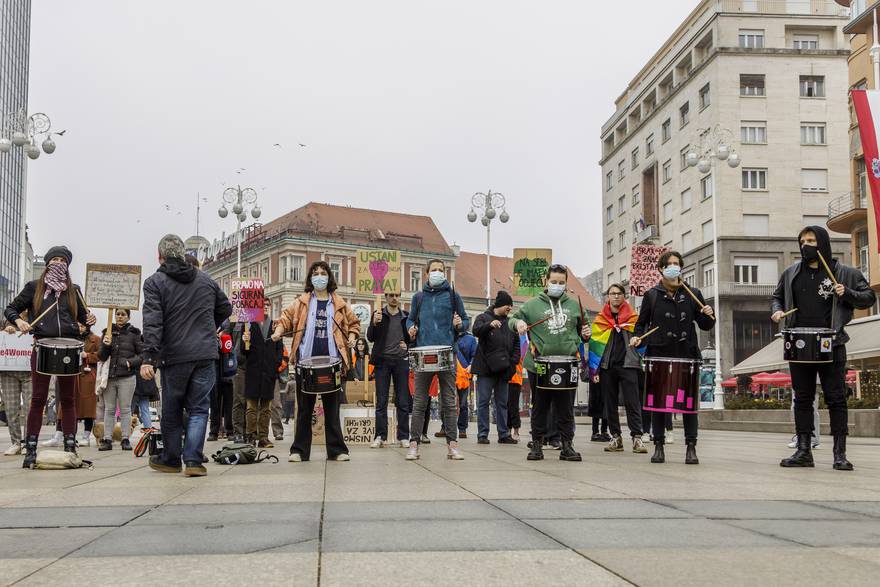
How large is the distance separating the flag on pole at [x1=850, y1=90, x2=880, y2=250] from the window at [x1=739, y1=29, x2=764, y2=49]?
54069 mm

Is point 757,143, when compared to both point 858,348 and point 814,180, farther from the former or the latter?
point 858,348

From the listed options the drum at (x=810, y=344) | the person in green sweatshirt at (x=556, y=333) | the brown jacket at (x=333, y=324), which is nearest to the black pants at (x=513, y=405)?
the person in green sweatshirt at (x=556, y=333)

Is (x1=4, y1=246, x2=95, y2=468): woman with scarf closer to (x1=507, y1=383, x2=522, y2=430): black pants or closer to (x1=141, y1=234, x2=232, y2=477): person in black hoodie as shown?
(x1=141, y1=234, x2=232, y2=477): person in black hoodie

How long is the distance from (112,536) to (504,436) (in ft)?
32.5

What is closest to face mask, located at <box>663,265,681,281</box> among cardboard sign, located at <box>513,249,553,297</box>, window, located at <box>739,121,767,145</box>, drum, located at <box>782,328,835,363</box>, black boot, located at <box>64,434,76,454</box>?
drum, located at <box>782,328,835,363</box>

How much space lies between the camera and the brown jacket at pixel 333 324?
9.80 m

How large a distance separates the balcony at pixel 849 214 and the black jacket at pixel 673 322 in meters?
31.3

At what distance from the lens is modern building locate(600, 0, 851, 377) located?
5747 cm

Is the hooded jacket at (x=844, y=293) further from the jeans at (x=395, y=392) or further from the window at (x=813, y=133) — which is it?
the window at (x=813, y=133)

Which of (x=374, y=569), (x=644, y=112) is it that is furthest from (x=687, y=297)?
(x=644, y=112)

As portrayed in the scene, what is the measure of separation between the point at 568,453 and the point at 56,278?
536cm

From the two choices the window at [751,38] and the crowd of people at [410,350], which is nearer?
the crowd of people at [410,350]

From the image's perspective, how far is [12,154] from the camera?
7669cm

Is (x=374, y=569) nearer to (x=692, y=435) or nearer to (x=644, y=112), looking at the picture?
(x=692, y=435)
